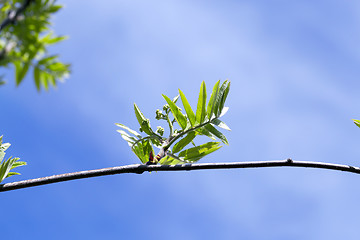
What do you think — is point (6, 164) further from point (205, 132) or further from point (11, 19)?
point (11, 19)

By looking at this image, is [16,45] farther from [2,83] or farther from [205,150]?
[205,150]

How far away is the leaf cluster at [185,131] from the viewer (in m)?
2.81

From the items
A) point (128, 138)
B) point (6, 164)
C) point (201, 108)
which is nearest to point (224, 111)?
point (201, 108)

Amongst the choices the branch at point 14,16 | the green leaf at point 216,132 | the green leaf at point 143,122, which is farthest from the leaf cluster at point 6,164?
the branch at point 14,16

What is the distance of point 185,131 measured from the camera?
289cm

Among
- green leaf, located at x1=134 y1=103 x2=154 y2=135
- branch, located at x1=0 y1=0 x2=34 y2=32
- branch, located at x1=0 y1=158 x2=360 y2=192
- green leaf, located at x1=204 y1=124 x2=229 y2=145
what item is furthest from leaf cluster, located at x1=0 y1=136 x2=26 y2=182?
branch, located at x1=0 y1=0 x2=34 y2=32

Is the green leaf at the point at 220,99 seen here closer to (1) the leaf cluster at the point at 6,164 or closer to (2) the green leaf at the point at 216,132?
(2) the green leaf at the point at 216,132

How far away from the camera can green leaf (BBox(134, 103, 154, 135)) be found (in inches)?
118

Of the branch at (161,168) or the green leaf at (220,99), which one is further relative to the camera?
the green leaf at (220,99)

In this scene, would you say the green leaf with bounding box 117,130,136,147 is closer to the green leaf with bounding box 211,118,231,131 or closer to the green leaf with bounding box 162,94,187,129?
the green leaf with bounding box 162,94,187,129

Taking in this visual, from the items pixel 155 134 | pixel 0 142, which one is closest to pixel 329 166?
pixel 155 134

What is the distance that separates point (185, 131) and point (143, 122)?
13.4 inches

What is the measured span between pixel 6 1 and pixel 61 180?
1.15 meters

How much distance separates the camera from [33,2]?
1.17 m
